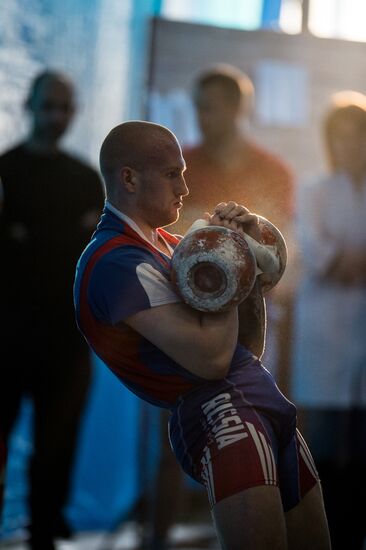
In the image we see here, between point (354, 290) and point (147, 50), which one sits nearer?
point (354, 290)

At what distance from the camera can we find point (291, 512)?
1974 millimetres

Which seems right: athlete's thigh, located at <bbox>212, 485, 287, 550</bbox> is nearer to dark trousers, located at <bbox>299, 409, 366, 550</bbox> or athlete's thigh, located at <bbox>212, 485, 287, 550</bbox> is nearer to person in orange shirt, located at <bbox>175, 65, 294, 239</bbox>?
person in orange shirt, located at <bbox>175, 65, 294, 239</bbox>

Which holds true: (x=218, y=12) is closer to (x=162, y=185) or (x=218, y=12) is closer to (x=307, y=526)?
(x=162, y=185)

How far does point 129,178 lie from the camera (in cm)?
195

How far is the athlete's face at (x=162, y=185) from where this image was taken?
1933mm

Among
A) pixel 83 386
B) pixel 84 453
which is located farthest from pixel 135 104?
pixel 84 453

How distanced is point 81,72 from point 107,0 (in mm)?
258

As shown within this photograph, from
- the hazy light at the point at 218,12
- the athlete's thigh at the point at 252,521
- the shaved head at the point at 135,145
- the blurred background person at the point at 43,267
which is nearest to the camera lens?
the athlete's thigh at the point at 252,521

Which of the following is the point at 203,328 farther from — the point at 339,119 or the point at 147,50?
the point at 147,50

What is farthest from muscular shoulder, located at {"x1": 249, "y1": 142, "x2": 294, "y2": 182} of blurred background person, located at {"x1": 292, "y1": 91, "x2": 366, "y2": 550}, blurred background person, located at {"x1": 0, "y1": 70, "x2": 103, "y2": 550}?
blurred background person, located at {"x1": 0, "y1": 70, "x2": 103, "y2": 550}

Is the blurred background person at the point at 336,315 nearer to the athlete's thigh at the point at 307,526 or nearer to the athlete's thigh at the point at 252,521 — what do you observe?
the athlete's thigh at the point at 307,526

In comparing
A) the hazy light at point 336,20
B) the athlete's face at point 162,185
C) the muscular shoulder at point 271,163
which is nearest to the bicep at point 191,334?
the athlete's face at point 162,185

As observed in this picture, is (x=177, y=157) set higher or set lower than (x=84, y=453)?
higher

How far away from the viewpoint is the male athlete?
1850mm
